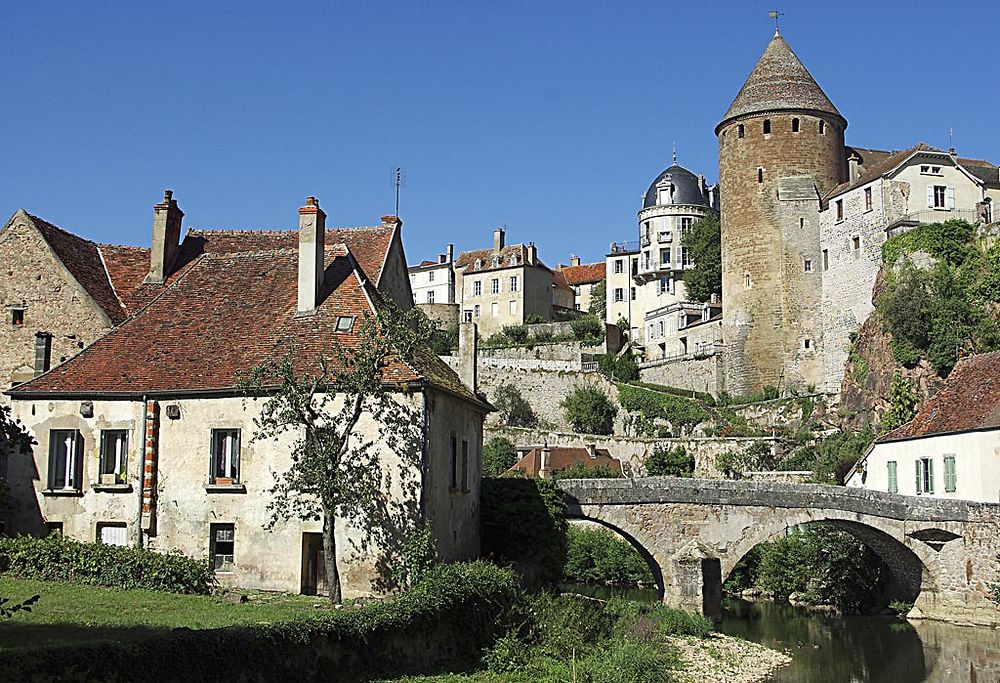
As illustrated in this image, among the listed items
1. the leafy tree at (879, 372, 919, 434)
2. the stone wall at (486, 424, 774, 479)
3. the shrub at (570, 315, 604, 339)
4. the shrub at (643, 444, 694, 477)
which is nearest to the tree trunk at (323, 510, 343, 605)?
the leafy tree at (879, 372, 919, 434)

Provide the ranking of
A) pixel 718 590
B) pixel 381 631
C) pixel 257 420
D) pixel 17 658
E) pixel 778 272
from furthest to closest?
pixel 778 272
pixel 718 590
pixel 257 420
pixel 381 631
pixel 17 658

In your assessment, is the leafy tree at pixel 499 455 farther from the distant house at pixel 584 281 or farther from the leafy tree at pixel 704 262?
the distant house at pixel 584 281

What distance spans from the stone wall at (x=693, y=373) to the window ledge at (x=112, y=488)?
42.9m

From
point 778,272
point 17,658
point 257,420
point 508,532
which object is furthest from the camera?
point 778,272

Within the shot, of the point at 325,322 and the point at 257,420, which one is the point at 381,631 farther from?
the point at 325,322

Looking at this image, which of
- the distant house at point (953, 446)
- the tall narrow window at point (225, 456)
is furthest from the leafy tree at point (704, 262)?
the tall narrow window at point (225, 456)

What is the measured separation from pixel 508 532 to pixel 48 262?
11825 mm

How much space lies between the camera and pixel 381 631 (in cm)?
1677

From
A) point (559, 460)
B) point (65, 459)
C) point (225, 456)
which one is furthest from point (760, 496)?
point (559, 460)

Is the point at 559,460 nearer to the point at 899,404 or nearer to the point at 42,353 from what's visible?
the point at 899,404

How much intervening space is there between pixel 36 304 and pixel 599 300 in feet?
200

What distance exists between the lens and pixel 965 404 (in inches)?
1264

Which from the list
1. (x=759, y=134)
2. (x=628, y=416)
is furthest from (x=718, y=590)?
(x=759, y=134)

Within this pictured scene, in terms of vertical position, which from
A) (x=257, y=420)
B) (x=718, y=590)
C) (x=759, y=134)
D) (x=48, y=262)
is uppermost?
(x=759, y=134)
